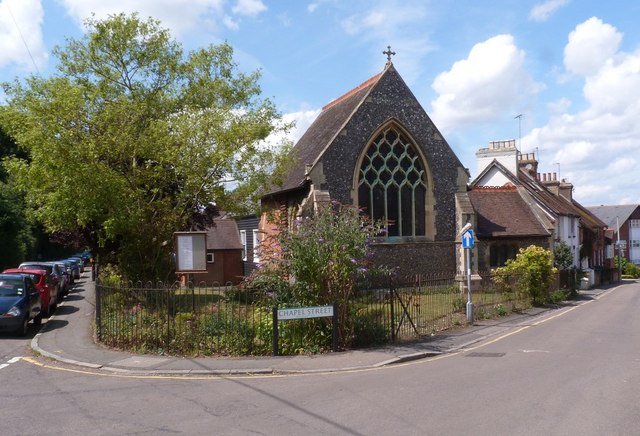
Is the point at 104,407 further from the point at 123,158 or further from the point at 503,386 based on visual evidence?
the point at 123,158

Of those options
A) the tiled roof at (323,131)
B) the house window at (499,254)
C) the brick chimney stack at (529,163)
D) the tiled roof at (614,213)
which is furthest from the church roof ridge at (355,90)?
the tiled roof at (614,213)

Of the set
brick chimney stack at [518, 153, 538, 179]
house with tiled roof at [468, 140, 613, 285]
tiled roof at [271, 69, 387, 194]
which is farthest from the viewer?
brick chimney stack at [518, 153, 538, 179]

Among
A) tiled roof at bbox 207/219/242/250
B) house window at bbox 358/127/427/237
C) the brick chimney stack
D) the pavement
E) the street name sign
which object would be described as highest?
the brick chimney stack

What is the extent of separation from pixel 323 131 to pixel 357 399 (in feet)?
64.9

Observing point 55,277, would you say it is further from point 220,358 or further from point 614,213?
point 614,213

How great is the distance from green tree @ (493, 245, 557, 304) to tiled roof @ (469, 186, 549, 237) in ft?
17.0

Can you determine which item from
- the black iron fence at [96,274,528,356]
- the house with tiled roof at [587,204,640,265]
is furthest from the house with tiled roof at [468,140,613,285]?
the house with tiled roof at [587,204,640,265]

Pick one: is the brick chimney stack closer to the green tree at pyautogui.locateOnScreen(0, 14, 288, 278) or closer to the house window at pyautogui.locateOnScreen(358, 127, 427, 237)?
the house window at pyautogui.locateOnScreen(358, 127, 427, 237)

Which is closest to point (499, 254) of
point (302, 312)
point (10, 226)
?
point (302, 312)

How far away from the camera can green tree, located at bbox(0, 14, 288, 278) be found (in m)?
16.7

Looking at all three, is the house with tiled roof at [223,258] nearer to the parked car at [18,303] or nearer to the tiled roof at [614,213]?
the parked car at [18,303]

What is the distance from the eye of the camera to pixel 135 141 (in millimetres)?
18453

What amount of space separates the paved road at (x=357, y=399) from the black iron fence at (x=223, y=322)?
1.75m

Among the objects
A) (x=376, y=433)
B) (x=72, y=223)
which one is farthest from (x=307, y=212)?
(x=376, y=433)
